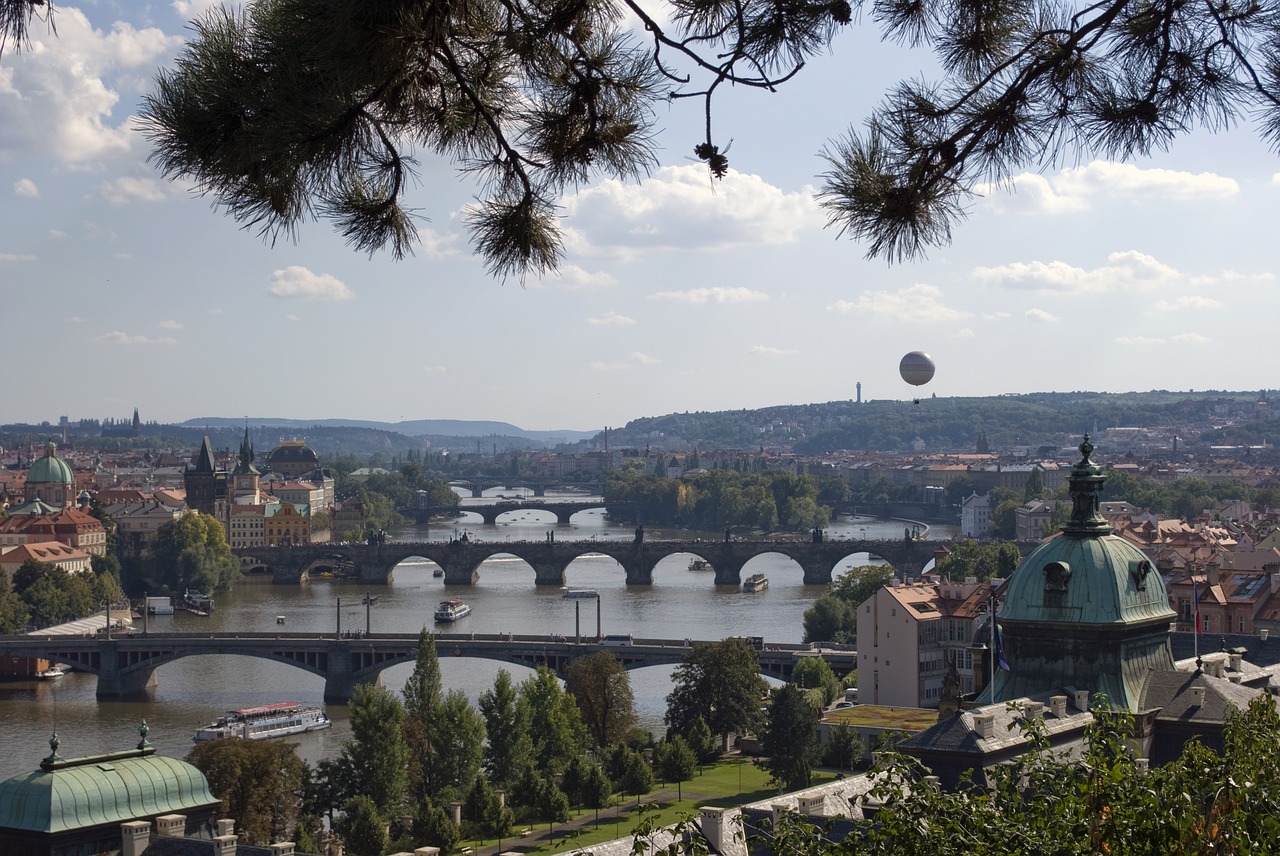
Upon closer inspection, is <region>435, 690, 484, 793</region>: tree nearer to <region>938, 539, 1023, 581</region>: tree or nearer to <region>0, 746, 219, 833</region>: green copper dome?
<region>0, 746, 219, 833</region>: green copper dome

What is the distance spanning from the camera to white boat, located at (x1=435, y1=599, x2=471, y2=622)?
52188mm

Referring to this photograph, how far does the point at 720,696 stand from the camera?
30250 millimetres

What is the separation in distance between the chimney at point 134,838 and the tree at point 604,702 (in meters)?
14.9

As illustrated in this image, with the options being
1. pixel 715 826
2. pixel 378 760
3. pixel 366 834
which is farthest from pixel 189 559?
pixel 715 826

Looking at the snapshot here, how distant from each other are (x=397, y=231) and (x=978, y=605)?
100 feet

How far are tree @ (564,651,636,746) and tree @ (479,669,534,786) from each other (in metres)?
3.25

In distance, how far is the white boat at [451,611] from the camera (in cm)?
5219

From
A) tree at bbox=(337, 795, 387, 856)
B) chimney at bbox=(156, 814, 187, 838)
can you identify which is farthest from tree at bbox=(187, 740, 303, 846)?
chimney at bbox=(156, 814, 187, 838)

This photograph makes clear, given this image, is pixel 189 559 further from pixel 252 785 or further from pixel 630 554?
pixel 252 785

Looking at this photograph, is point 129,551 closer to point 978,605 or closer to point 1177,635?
point 978,605

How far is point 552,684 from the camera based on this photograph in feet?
95.7

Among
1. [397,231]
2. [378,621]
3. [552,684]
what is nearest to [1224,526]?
[378,621]

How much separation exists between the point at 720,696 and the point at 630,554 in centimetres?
3635

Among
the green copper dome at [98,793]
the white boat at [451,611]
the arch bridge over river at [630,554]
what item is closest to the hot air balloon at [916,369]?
the green copper dome at [98,793]
